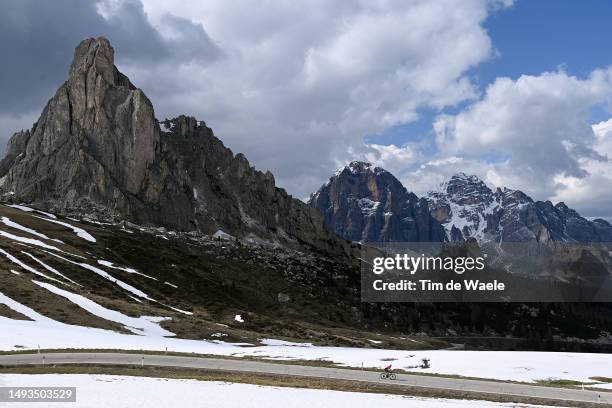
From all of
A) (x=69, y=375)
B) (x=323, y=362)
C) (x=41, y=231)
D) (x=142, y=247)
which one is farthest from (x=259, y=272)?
(x=69, y=375)

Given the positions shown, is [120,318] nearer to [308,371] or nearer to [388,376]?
[308,371]

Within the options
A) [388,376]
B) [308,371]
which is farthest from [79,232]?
[388,376]

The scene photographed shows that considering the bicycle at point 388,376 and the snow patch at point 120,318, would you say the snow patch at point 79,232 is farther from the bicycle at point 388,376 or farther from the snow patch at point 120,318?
the bicycle at point 388,376

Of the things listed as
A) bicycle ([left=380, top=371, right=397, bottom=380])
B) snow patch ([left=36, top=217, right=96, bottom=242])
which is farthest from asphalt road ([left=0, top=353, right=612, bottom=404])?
snow patch ([left=36, top=217, right=96, bottom=242])

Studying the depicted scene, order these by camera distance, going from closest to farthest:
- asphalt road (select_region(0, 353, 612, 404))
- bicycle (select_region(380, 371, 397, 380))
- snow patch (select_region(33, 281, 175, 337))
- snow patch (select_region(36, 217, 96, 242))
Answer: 1. asphalt road (select_region(0, 353, 612, 404))
2. bicycle (select_region(380, 371, 397, 380))
3. snow patch (select_region(33, 281, 175, 337))
4. snow patch (select_region(36, 217, 96, 242))

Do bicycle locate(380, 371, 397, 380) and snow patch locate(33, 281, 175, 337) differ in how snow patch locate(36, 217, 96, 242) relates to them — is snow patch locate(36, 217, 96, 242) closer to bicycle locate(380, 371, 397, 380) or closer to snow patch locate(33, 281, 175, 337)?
snow patch locate(33, 281, 175, 337)

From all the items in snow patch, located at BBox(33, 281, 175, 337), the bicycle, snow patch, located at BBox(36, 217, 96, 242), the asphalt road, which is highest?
snow patch, located at BBox(36, 217, 96, 242)

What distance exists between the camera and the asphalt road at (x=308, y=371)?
46969mm

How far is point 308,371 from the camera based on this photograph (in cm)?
5600

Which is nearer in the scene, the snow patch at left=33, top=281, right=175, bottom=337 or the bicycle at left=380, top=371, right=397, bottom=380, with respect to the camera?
the bicycle at left=380, top=371, right=397, bottom=380

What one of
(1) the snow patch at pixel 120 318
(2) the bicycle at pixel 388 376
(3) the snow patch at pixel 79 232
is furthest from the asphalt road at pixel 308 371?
(3) the snow patch at pixel 79 232

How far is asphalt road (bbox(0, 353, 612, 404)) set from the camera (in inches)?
1849

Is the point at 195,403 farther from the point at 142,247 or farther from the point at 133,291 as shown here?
the point at 142,247

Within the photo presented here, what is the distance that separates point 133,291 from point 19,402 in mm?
84329
